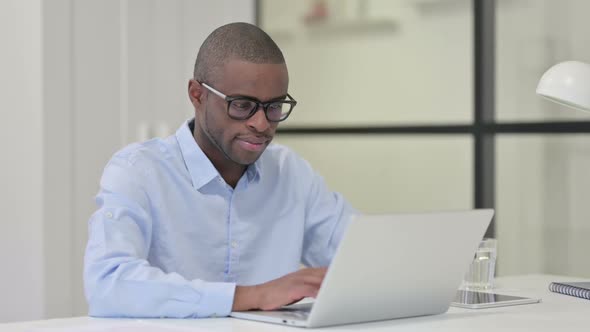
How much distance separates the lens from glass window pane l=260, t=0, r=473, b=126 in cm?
327

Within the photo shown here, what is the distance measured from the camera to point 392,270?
1495 millimetres

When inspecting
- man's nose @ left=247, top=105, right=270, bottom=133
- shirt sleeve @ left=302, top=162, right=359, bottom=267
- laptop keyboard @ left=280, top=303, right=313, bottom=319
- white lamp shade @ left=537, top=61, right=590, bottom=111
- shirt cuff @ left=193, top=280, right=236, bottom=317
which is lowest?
laptop keyboard @ left=280, top=303, right=313, bottom=319

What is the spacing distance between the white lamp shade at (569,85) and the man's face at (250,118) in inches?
20.5

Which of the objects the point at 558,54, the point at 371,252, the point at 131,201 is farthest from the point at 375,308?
the point at 558,54

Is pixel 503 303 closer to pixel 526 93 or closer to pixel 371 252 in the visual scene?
pixel 371 252

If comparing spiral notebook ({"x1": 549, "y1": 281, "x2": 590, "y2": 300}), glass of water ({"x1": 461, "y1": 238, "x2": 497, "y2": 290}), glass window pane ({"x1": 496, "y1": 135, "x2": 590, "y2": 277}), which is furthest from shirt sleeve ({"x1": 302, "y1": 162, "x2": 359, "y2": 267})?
glass window pane ({"x1": 496, "y1": 135, "x2": 590, "y2": 277})

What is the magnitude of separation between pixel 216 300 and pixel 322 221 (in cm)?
69

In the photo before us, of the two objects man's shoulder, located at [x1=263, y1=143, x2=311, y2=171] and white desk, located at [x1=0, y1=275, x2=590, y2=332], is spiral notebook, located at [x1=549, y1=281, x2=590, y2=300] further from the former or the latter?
man's shoulder, located at [x1=263, y1=143, x2=311, y2=171]

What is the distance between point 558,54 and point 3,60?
5.91 feet

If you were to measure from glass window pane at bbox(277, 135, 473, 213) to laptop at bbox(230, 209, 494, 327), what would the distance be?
5.46 feet

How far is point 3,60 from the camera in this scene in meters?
3.22

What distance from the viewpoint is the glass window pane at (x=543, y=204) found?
2.95m

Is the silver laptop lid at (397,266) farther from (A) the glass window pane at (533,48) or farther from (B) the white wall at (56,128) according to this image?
(B) the white wall at (56,128)

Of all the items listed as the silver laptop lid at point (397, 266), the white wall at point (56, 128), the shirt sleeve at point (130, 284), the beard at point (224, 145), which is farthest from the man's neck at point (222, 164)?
the white wall at point (56, 128)
